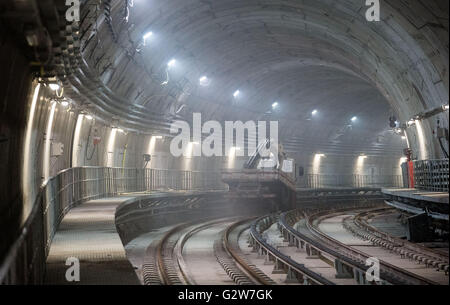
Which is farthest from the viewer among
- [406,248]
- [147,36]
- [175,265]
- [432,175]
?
[147,36]

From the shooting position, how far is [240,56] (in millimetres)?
28469

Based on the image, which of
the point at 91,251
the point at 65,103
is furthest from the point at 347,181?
the point at 91,251

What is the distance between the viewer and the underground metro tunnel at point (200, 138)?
10391 mm

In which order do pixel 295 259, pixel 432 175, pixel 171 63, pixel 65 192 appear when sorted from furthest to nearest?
pixel 171 63
pixel 432 175
pixel 65 192
pixel 295 259

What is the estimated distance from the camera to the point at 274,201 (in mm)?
29891

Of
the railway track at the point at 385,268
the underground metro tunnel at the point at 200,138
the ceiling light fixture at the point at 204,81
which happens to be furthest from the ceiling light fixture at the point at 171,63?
the railway track at the point at 385,268

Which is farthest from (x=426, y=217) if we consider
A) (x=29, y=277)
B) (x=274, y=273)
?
(x=29, y=277)

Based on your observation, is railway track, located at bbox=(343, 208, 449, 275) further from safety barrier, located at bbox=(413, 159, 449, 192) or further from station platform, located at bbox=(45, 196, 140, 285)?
station platform, located at bbox=(45, 196, 140, 285)

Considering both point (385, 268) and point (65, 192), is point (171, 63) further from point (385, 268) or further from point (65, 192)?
point (385, 268)

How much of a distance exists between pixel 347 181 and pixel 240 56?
21.9 meters

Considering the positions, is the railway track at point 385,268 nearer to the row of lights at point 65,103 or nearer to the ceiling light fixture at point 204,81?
the row of lights at point 65,103

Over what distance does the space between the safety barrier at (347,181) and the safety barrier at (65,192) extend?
33.3ft
